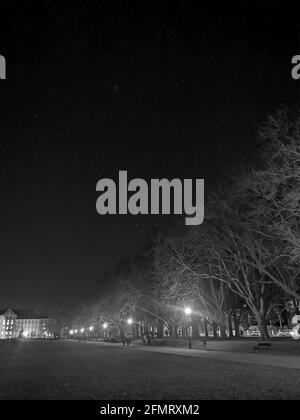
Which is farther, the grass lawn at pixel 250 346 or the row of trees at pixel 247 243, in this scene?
the grass lawn at pixel 250 346

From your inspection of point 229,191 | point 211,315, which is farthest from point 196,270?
point 229,191

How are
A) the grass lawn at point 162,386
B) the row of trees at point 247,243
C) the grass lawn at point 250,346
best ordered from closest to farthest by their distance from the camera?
the grass lawn at point 162,386
the row of trees at point 247,243
the grass lawn at point 250,346

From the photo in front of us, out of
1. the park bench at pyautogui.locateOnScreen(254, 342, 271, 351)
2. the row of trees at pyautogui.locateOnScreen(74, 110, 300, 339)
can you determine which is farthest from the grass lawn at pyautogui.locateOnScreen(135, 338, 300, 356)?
the row of trees at pyautogui.locateOnScreen(74, 110, 300, 339)

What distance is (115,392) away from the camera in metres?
11.2

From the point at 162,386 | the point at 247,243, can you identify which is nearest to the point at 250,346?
the point at 247,243

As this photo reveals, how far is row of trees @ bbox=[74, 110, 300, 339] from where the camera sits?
75.5 feet

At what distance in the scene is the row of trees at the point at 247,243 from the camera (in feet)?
75.5

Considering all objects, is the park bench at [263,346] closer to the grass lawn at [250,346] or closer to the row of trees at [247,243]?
the grass lawn at [250,346]

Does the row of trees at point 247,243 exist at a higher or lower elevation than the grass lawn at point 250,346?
higher

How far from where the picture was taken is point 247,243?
32469 millimetres

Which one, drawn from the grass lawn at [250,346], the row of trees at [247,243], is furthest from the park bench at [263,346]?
the row of trees at [247,243]

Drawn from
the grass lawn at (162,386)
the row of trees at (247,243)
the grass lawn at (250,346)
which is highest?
the row of trees at (247,243)

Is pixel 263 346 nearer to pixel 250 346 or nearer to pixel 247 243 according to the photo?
pixel 250 346
